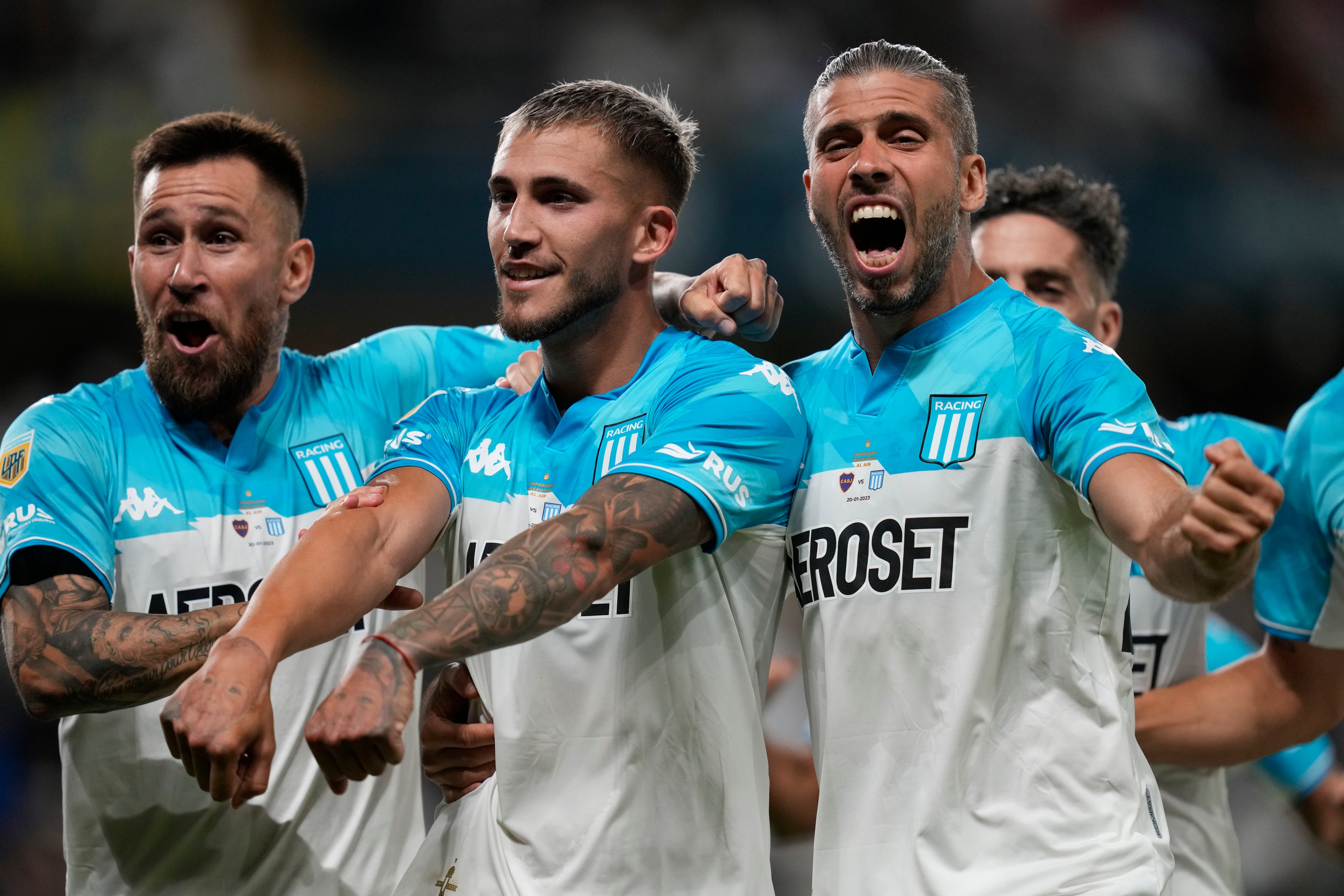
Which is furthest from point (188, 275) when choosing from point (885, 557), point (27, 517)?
point (885, 557)

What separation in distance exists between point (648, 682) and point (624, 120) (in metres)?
1.42

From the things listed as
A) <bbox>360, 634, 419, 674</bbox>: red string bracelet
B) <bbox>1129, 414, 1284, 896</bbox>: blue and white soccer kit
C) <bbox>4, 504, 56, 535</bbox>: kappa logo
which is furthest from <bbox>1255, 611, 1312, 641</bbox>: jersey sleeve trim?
<bbox>4, 504, 56, 535</bbox>: kappa logo

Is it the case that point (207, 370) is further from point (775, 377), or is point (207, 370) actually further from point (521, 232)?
point (775, 377)

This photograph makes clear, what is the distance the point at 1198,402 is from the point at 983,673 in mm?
7278

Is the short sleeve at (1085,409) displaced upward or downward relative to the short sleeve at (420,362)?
downward

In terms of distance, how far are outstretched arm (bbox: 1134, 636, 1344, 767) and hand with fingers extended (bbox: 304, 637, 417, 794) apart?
258cm

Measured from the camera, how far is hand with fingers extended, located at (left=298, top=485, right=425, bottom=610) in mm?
3006

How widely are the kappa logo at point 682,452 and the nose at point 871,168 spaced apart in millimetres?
850

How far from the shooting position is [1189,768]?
4.31 meters

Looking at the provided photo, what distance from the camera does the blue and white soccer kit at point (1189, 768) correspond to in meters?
4.31

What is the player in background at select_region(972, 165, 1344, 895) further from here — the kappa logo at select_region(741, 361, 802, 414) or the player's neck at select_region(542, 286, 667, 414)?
the player's neck at select_region(542, 286, 667, 414)

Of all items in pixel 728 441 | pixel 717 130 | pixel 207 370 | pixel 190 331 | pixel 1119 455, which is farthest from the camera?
pixel 717 130

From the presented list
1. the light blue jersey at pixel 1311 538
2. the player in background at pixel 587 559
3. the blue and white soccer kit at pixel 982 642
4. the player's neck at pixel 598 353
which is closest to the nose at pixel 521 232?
the player in background at pixel 587 559

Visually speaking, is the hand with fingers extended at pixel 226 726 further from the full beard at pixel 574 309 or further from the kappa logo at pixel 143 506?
the kappa logo at pixel 143 506
